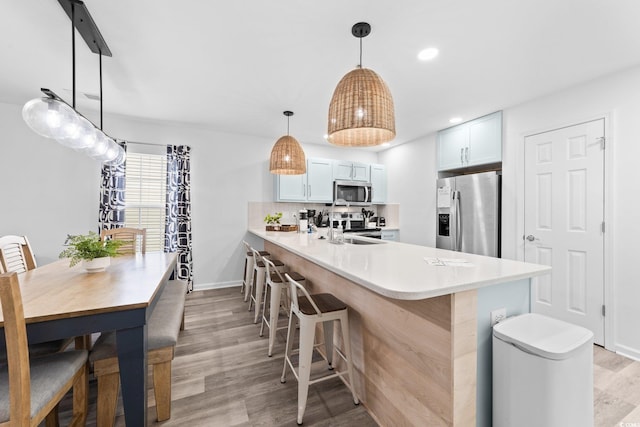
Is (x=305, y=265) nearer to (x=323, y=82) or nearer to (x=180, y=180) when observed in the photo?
(x=323, y=82)

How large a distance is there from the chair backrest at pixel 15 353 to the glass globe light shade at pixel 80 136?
1.12 meters

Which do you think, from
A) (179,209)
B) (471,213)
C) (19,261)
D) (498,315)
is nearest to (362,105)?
(498,315)

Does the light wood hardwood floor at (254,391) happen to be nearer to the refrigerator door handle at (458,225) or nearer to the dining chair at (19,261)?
the dining chair at (19,261)

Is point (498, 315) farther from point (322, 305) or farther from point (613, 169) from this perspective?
point (613, 169)

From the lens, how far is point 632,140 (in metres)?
2.36

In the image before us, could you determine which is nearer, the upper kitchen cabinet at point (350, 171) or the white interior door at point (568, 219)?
the white interior door at point (568, 219)

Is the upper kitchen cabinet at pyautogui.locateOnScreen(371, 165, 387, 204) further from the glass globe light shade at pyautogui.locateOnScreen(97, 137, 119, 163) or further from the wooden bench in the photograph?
the wooden bench

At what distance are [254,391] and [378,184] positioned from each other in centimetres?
419

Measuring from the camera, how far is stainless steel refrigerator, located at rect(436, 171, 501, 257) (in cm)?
334

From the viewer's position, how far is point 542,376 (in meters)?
1.08

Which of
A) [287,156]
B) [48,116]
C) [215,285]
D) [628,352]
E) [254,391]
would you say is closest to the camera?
[48,116]

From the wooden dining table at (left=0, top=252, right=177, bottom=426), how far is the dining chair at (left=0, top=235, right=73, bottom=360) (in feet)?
1.24

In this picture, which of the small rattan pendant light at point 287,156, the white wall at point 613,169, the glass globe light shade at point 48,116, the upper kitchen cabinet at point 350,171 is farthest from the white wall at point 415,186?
the glass globe light shade at point 48,116

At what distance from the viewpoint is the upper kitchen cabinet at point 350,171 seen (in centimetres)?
492
